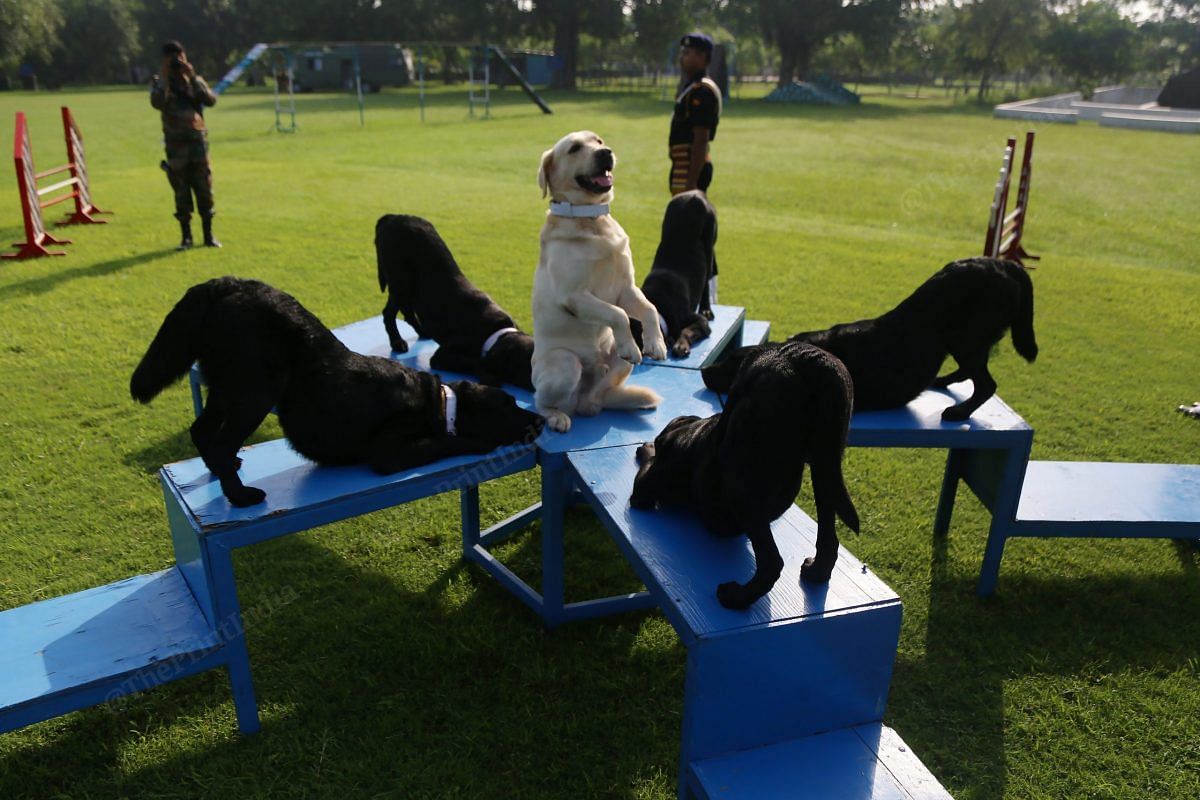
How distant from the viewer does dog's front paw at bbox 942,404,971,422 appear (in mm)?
3688

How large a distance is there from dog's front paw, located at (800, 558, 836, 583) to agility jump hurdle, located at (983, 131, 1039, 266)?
23.6 ft

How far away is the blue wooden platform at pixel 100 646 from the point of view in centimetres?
249

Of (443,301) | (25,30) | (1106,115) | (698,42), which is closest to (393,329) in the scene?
(443,301)

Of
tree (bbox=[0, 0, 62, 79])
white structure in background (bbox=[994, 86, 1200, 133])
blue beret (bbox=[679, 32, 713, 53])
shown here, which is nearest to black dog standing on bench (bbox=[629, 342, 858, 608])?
blue beret (bbox=[679, 32, 713, 53])

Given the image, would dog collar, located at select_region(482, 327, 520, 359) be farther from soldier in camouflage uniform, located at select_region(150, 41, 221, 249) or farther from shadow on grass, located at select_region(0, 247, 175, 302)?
soldier in camouflage uniform, located at select_region(150, 41, 221, 249)

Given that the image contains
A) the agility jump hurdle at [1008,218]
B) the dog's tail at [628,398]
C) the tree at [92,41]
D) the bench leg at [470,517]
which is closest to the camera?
the dog's tail at [628,398]

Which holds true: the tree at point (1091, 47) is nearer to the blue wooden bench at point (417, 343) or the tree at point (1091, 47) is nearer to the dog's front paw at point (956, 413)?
the blue wooden bench at point (417, 343)

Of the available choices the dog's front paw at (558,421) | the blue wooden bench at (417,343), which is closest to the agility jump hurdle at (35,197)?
the blue wooden bench at (417,343)

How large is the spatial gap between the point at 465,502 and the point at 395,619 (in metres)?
0.66

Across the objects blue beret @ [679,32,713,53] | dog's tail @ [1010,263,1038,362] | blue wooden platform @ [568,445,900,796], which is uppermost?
blue beret @ [679,32,713,53]

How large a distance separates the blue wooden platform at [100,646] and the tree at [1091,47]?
58.1 m

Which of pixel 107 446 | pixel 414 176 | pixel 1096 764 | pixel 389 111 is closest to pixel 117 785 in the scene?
pixel 107 446

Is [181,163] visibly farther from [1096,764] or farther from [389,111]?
[389,111]

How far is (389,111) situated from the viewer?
1162 inches
